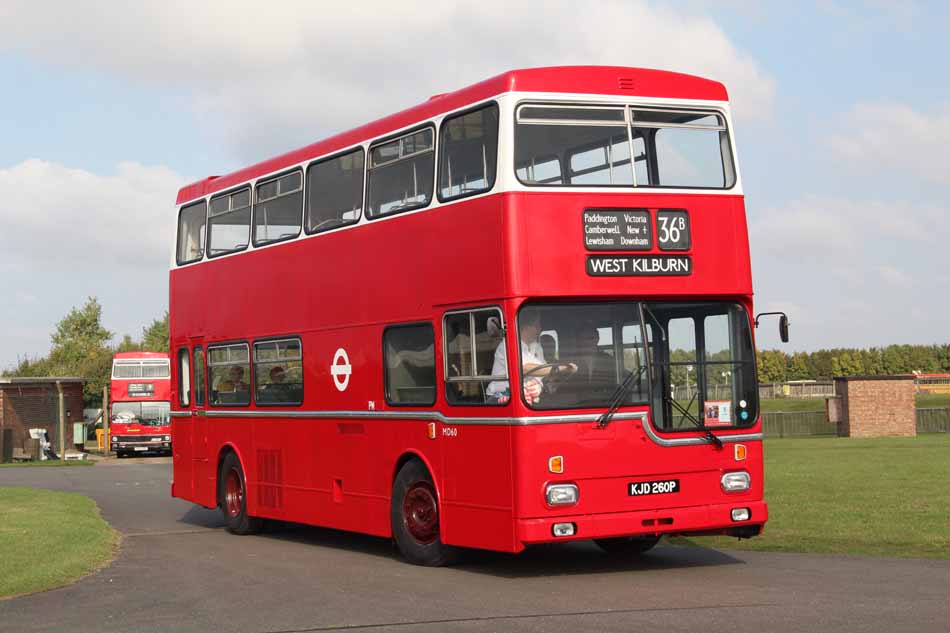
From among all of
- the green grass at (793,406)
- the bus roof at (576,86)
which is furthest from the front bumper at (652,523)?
the green grass at (793,406)

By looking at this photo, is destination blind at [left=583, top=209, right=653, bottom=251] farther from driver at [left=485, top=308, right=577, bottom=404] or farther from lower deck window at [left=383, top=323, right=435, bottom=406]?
lower deck window at [left=383, top=323, right=435, bottom=406]

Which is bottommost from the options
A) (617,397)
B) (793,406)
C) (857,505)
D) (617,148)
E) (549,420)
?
(857,505)

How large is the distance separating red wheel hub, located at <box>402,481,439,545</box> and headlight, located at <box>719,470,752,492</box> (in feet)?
9.20

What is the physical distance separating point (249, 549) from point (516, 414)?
5.55 metres

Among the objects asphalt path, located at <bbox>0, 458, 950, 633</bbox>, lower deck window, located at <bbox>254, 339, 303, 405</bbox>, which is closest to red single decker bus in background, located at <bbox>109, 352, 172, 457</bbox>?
lower deck window, located at <bbox>254, 339, 303, 405</bbox>

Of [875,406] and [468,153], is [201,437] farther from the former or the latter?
[875,406]

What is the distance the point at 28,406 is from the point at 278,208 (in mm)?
45090

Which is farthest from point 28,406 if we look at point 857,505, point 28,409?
point 857,505

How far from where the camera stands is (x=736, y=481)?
12602mm

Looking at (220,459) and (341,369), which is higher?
(341,369)

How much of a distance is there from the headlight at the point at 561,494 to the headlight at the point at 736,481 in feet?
5.05

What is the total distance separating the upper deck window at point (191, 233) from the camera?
19.3 meters

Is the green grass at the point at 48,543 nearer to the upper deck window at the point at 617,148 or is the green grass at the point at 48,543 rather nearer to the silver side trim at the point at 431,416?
the silver side trim at the point at 431,416

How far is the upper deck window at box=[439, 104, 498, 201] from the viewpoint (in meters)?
12.4
